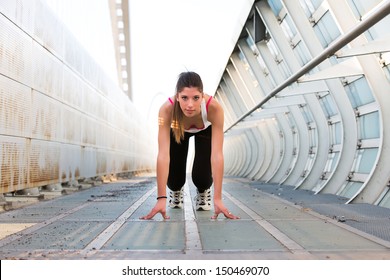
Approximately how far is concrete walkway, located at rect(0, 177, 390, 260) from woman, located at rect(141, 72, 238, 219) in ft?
1.17

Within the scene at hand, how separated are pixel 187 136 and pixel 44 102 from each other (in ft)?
12.7

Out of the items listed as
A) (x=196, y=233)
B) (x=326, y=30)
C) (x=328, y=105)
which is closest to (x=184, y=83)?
(x=196, y=233)

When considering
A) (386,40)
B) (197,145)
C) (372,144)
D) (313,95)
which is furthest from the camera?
(313,95)

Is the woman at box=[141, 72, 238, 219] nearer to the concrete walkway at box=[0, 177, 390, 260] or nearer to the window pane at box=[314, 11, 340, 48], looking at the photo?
the concrete walkway at box=[0, 177, 390, 260]

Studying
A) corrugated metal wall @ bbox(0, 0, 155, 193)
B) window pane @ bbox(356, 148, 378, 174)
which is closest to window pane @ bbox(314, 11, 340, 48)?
window pane @ bbox(356, 148, 378, 174)

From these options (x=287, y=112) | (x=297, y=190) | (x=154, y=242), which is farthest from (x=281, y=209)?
(x=287, y=112)

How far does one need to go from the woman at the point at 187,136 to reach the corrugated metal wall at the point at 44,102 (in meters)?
2.46

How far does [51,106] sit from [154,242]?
5.97 m

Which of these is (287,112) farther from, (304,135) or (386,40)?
(386,40)

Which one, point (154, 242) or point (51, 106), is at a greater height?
point (51, 106)

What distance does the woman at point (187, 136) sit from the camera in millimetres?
5145

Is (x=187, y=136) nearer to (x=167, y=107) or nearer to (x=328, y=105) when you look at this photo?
(x=167, y=107)

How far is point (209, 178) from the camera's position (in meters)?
6.59

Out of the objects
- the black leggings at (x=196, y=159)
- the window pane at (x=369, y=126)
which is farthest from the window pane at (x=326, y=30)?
the black leggings at (x=196, y=159)
